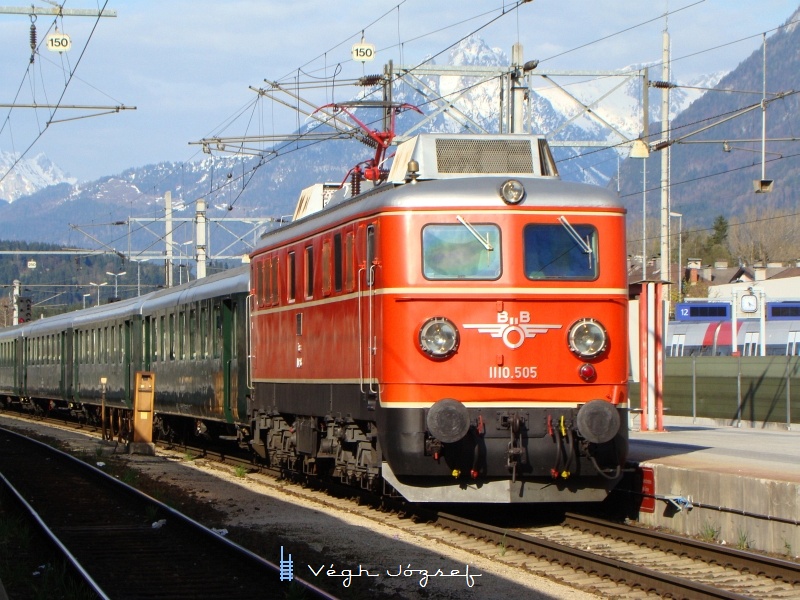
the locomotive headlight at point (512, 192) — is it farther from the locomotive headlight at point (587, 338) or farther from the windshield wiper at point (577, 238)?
the locomotive headlight at point (587, 338)

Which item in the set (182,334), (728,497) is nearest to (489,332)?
(728,497)

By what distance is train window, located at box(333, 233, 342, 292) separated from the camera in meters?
14.0

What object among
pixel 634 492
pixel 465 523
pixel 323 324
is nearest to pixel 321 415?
pixel 323 324

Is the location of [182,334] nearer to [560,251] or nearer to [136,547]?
[136,547]

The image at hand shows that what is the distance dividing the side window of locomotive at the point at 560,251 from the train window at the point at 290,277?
424 centimetres

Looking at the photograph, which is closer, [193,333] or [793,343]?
[193,333]

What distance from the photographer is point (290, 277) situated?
16172 mm

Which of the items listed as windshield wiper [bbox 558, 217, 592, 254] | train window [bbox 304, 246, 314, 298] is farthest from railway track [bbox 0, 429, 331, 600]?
windshield wiper [bbox 558, 217, 592, 254]

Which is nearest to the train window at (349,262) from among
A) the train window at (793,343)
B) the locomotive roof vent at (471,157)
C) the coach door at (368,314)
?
the coach door at (368,314)

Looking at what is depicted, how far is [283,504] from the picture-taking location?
15641 millimetres

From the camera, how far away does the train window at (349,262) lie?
13.5m

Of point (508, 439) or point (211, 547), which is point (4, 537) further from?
point (508, 439)

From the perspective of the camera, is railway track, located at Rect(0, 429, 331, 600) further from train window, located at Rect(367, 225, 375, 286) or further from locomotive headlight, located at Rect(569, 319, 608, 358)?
locomotive headlight, located at Rect(569, 319, 608, 358)

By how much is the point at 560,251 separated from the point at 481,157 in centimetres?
145
